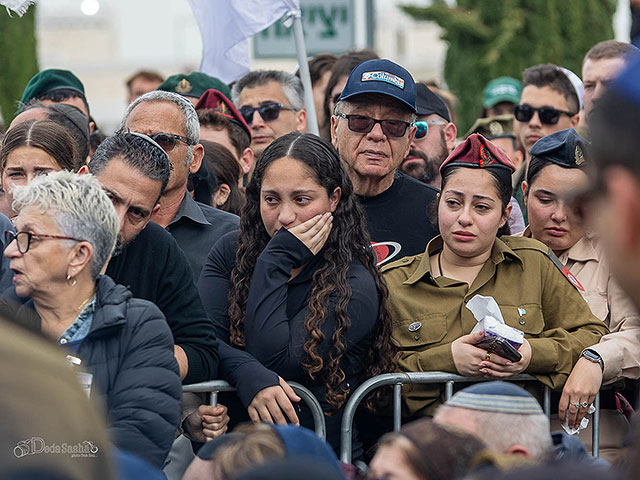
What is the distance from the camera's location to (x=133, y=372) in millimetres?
3852

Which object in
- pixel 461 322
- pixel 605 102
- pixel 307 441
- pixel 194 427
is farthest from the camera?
pixel 461 322

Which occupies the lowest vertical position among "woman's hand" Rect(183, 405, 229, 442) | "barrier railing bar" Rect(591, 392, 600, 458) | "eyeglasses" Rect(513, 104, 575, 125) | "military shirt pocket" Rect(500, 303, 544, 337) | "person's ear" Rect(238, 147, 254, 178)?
"barrier railing bar" Rect(591, 392, 600, 458)

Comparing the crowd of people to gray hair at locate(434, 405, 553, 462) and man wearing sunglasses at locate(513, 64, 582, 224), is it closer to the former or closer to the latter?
gray hair at locate(434, 405, 553, 462)

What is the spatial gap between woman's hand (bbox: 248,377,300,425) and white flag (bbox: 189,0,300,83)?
11.5 ft

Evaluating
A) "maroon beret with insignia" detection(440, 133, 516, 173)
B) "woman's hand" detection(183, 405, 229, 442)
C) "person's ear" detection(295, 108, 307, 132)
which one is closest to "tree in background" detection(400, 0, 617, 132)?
"person's ear" detection(295, 108, 307, 132)

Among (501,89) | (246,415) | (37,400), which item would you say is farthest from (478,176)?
(501,89)

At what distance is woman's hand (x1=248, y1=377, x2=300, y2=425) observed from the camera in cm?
439

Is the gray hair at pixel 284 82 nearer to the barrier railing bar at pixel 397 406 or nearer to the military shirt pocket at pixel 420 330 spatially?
the military shirt pocket at pixel 420 330

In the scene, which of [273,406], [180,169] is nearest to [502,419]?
[273,406]

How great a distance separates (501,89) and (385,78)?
4.21 meters

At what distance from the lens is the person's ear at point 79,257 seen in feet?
13.1

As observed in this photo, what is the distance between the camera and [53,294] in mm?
3967

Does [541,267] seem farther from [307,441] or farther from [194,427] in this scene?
[307,441]

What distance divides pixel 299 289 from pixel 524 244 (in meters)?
1.15
